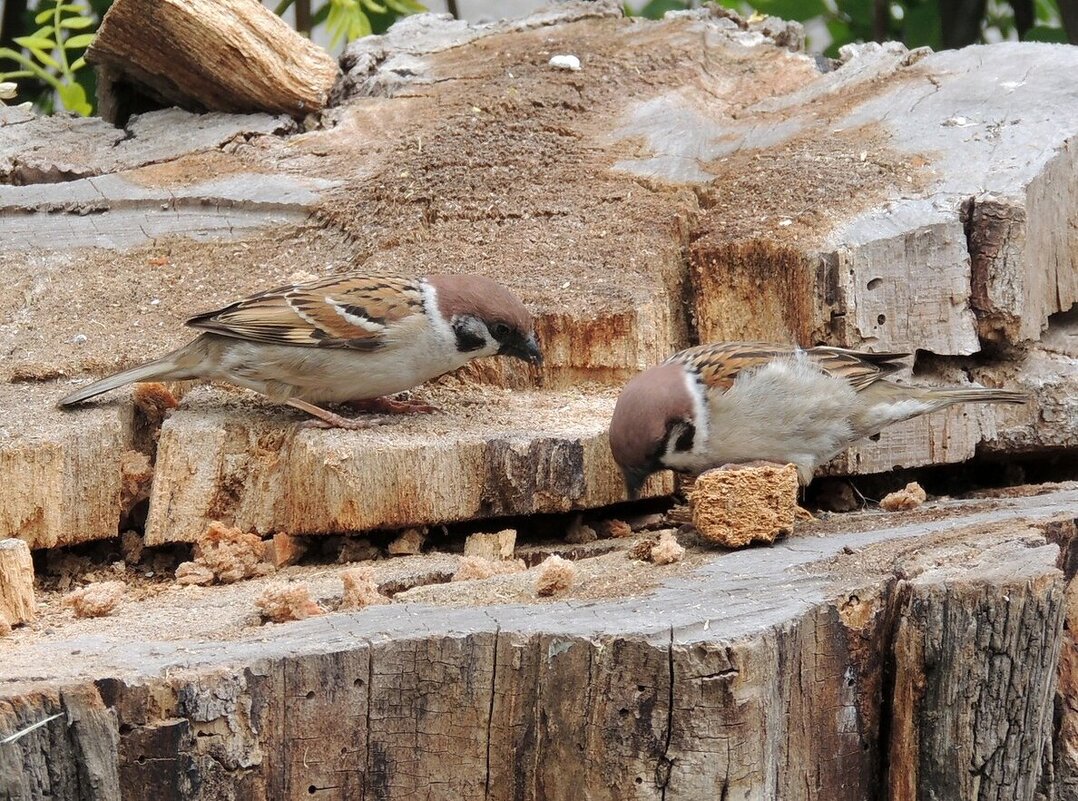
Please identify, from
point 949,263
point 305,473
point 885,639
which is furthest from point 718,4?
point 885,639

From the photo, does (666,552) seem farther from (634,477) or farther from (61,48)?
(61,48)

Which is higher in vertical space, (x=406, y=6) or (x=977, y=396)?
(x=406, y=6)

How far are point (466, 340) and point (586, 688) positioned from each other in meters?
1.14

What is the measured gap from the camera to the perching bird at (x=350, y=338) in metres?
2.99

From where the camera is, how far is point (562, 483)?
277 centimetres

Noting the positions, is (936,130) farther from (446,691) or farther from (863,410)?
(446,691)

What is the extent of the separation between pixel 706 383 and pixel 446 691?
965 millimetres

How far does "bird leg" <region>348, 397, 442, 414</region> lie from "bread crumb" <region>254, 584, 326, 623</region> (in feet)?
2.79

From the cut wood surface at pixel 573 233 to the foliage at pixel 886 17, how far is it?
68cm

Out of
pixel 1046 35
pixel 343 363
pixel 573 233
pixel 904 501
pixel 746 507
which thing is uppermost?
pixel 1046 35

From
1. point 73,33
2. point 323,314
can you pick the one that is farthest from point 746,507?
point 73,33

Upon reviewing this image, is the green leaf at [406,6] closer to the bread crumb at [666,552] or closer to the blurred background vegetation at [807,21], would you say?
the blurred background vegetation at [807,21]

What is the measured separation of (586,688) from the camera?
2043 millimetres

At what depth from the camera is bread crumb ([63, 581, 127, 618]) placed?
2.37 m
